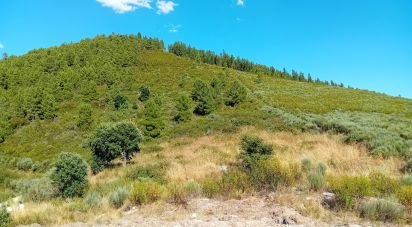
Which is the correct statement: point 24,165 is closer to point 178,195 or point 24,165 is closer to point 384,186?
point 178,195

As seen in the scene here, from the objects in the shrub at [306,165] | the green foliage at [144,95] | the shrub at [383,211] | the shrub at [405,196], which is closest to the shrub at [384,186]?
the shrub at [405,196]

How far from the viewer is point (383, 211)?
772 centimetres

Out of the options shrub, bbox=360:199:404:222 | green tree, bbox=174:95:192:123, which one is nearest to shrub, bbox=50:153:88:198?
shrub, bbox=360:199:404:222

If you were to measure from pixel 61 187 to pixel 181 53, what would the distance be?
8251 cm

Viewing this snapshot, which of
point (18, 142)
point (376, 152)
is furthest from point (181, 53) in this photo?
point (376, 152)

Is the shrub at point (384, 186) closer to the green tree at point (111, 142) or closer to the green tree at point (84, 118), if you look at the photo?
the green tree at point (111, 142)

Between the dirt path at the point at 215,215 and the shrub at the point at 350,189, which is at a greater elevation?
the shrub at the point at 350,189

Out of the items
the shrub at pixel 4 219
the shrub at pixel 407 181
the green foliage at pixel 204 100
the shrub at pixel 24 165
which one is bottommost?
the shrub at pixel 24 165

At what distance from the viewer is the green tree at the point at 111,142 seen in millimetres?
19938

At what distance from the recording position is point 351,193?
28.2 feet

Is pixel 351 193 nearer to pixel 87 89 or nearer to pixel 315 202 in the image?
pixel 315 202

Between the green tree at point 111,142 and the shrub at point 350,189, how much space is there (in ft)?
41.2

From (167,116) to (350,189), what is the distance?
1141 inches

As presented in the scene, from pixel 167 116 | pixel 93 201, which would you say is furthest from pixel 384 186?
pixel 167 116
